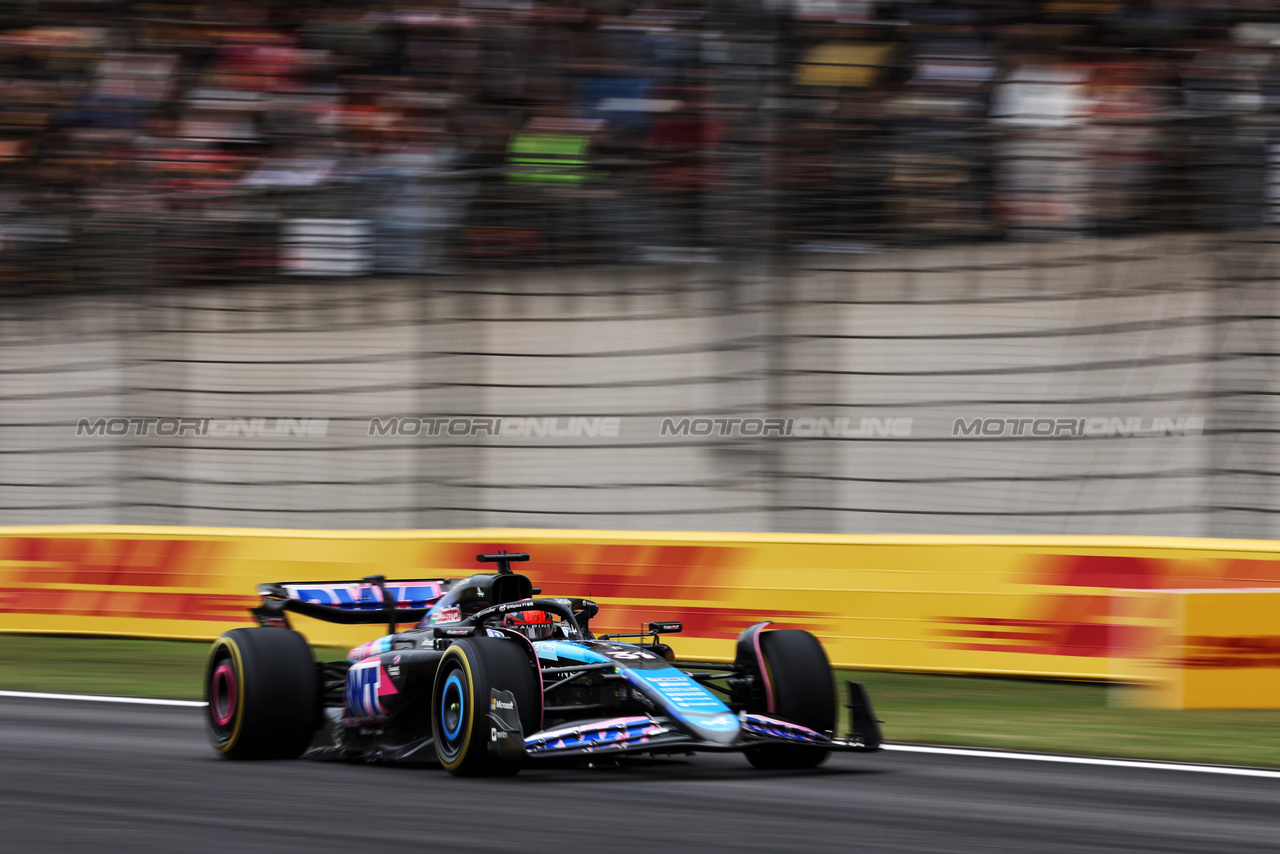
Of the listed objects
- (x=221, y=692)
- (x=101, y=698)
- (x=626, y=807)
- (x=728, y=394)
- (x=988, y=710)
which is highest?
(x=728, y=394)

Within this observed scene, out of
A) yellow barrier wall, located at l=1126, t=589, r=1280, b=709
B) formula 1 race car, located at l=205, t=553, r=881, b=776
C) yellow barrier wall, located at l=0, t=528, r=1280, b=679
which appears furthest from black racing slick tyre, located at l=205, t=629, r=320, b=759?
yellow barrier wall, located at l=1126, t=589, r=1280, b=709

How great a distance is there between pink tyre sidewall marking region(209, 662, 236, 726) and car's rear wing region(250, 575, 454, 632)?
0.31 m

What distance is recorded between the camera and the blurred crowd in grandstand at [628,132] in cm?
1034

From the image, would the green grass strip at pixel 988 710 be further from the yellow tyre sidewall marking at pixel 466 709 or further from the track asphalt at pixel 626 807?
the yellow tyre sidewall marking at pixel 466 709

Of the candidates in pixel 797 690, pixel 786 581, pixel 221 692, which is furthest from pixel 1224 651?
pixel 221 692

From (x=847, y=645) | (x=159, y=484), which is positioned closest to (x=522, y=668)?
(x=847, y=645)

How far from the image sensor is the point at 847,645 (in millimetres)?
9484

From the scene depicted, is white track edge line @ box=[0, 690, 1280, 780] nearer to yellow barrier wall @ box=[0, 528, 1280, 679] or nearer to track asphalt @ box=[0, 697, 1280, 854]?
track asphalt @ box=[0, 697, 1280, 854]

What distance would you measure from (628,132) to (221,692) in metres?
6.14

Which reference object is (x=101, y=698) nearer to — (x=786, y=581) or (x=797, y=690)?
(x=786, y=581)

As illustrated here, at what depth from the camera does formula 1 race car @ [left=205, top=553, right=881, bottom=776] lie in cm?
562

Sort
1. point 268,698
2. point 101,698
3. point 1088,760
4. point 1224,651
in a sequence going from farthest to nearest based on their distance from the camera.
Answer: point 101,698 → point 1224,651 → point 1088,760 → point 268,698

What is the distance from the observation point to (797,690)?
6027 mm

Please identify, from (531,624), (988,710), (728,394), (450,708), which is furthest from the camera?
(728,394)
